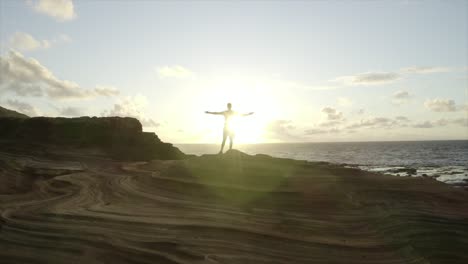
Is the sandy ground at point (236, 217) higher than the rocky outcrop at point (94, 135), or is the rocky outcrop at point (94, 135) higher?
the rocky outcrop at point (94, 135)

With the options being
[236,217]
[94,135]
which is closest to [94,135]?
[94,135]

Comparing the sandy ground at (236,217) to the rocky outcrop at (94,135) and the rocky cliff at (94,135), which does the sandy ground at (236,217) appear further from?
the rocky outcrop at (94,135)

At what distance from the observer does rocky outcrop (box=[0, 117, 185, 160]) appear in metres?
22.8

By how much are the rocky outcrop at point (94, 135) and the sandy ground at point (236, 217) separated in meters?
10.1

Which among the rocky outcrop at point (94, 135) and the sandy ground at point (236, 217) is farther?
the rocky outcrop at point (94, 135)

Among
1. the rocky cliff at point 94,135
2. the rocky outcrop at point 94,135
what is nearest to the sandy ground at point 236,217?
the rocky cliff at point 94,135

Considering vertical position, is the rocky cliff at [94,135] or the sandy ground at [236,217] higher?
the rocky cliff at [94,135]

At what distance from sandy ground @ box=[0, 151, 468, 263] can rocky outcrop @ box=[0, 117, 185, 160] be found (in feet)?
33.0

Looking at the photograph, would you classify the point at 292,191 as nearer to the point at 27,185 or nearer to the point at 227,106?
the point at 227,106

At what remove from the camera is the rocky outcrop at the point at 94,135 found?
2283 cm

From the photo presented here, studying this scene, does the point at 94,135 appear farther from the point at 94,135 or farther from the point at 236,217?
the point at 236,217

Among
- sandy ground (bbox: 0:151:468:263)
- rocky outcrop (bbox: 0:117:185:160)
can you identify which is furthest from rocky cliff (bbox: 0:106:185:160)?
sandy ground (bbox: 0:151:468:263)

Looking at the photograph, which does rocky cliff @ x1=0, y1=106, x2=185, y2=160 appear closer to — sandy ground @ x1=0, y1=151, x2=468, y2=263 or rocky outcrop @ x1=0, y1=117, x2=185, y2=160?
rocky outcrop @ x1=0, y1=117, x2=185, y2=160

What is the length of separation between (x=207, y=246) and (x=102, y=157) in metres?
15.1
